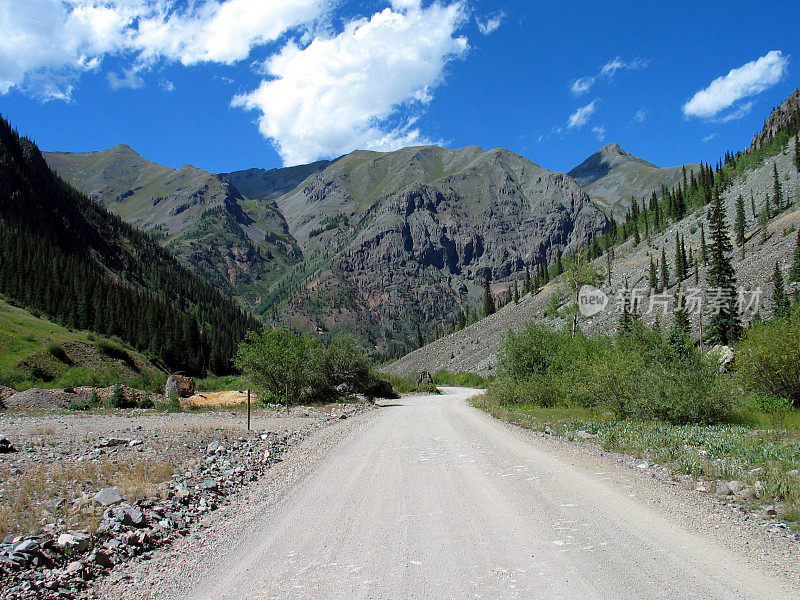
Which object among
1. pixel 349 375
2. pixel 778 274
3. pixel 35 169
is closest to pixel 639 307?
pixel 778 274

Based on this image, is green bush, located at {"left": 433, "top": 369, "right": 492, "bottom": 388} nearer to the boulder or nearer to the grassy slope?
the boulder

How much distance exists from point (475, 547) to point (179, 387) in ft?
120

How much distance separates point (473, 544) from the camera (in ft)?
19.1

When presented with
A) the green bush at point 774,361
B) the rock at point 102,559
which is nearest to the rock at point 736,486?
the rock at point 102,559

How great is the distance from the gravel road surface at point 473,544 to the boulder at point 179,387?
99.7ft

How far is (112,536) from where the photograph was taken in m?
6.23

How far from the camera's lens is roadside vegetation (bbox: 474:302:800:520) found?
973 centimetres

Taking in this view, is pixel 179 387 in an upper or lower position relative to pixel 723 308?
lower

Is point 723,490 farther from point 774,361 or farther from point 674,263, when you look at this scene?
point 674,263

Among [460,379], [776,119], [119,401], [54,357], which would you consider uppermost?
[776,119]

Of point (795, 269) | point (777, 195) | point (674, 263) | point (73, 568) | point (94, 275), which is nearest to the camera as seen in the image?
point (73, 568)

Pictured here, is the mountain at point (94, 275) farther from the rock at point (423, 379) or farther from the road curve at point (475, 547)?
the road curve at point (475, 547)

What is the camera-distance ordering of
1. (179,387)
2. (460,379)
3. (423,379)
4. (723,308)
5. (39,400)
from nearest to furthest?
(39,400) → (179,387) → (723,308) → (423,379) → (460,379)

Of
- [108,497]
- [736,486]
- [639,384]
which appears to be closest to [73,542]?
[108,497]
